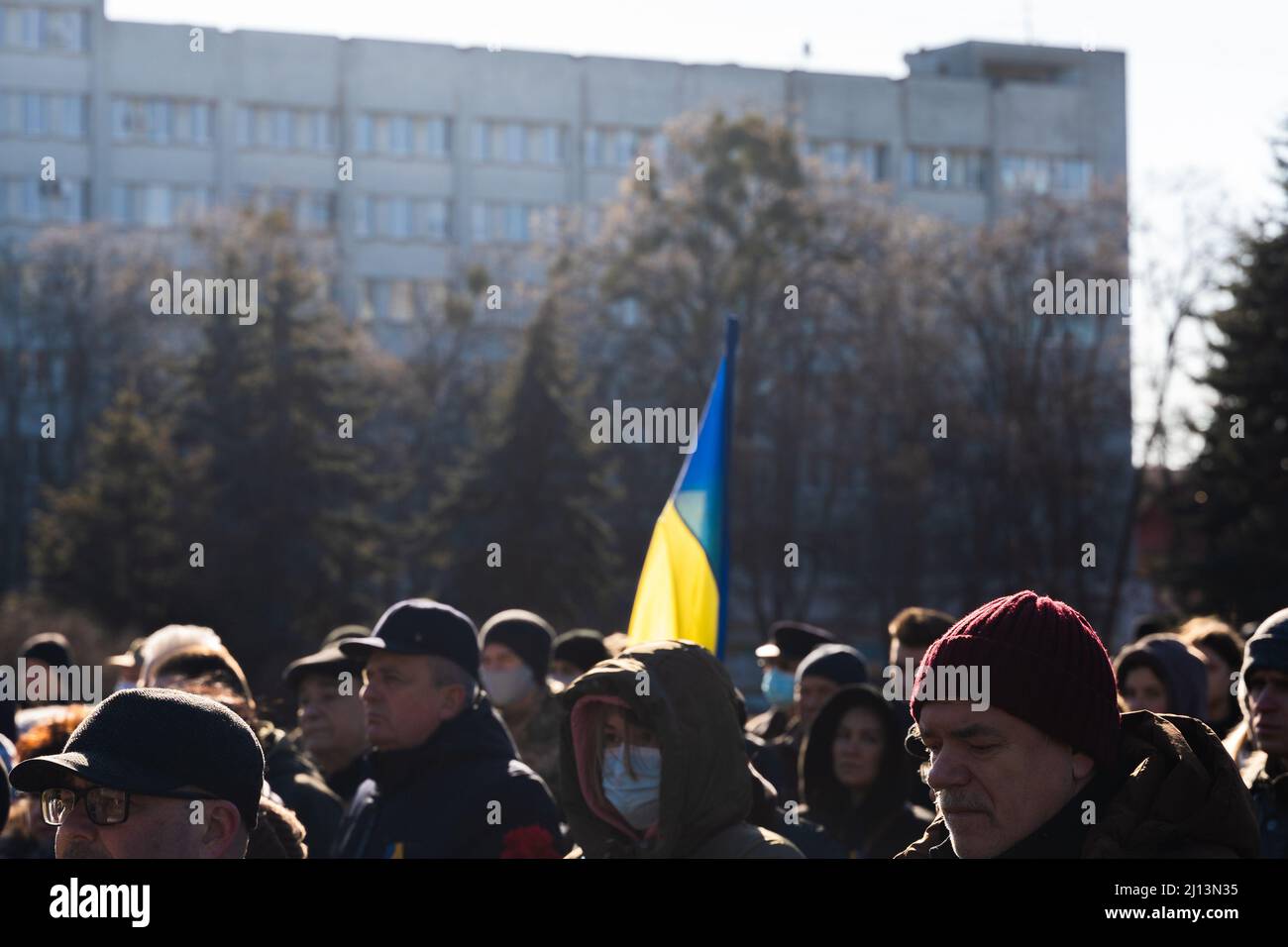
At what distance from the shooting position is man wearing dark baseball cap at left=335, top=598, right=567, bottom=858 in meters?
5.75

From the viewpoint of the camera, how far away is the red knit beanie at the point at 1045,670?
3.70 metres

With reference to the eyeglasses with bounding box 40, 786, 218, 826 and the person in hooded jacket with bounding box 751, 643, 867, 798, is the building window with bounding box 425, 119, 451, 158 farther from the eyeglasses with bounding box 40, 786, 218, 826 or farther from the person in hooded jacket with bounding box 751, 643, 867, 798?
the eyeglasses with bounding box 40, 786, 218, 826

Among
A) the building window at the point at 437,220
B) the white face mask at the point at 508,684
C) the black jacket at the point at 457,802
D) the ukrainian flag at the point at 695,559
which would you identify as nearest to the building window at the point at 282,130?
the building window at the point at 437,220

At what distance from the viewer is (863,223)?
154 feet

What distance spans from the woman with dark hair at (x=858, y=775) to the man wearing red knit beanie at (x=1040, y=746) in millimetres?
3856

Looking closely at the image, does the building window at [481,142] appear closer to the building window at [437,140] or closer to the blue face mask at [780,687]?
the building window at [437,140]

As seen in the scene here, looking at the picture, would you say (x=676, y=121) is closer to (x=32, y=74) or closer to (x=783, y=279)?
(x=783, y=279)

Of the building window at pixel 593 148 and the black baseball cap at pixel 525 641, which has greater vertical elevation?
the building window at pixel 593 148

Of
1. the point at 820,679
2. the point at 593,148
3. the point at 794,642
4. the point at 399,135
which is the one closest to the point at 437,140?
the point at 399,135

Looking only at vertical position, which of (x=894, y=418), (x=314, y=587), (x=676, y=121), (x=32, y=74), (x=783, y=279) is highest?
(x=32, y=74)

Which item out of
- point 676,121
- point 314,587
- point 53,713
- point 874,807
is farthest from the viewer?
point 676,121
